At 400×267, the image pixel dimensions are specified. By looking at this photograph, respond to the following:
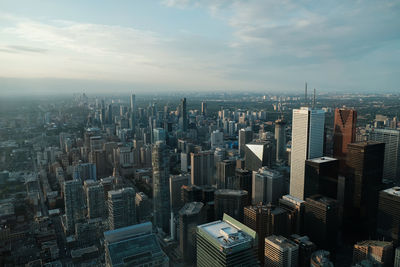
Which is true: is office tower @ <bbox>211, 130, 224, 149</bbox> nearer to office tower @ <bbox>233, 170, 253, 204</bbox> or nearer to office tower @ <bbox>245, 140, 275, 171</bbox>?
office tower @ <bbox>245, 140, 275, 171</bbox>

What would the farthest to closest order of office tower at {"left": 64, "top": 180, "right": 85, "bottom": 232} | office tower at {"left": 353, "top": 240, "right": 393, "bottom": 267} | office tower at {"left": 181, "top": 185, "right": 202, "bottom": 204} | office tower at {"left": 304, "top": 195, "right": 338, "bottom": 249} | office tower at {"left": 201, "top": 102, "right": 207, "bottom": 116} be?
office tower at {"left": 201, "top": 102, "right": 207, "bottom": 116} → office tower at {"left": 181, "top": 185, "right": 202, "bottom": 204} → office tower at {"left": 64, "top": 180, "right": 85, "bottom": 232} → office tower at {"left": 304, "top": 195, "right": 338, "bottom": 249} → office tower at {"left": 353, "top": 240, "right": 393, "bottom": 267}

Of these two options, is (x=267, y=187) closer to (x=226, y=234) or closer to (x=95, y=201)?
(x=226, y=234)

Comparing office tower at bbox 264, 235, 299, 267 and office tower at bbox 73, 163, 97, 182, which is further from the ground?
office tower at bbox 73, 163, 97, 182

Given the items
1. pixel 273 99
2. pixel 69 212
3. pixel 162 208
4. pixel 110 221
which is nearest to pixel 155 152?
pixel 162 208

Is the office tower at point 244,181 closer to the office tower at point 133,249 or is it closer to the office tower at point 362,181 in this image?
the office tower at point 362,181

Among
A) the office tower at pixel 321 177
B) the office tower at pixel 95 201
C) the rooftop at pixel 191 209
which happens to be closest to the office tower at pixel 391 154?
the office tower at pixel 321 177

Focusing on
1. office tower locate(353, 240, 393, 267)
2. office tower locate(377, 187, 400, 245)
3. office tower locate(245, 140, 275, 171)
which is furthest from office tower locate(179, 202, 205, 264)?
office tower locate(245, 140, 275, 171)
